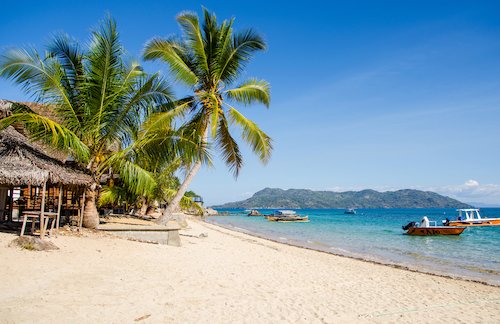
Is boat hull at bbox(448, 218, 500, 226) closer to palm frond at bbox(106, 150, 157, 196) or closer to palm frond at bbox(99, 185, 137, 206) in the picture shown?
palm frond at bbox(99, 185, 137, 206)

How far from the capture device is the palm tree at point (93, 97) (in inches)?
390

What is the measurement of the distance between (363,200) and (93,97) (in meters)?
181

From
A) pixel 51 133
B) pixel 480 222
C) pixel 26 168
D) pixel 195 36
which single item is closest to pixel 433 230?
pixel 480 222

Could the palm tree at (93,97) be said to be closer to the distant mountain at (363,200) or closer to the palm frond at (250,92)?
A: the palm frond at (250,92)

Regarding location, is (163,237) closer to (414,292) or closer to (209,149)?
(209,149)

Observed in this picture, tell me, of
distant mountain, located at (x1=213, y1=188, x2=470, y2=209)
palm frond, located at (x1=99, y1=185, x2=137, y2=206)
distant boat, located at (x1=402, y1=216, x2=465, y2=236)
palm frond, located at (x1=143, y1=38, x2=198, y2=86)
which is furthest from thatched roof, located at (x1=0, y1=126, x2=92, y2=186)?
distant mountain, located at (x1=213, y1=188, x2=470, y2=209)

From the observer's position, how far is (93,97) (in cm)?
1055

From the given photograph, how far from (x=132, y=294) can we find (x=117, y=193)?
40.7ft

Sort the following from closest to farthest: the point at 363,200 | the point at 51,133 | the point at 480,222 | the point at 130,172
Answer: the point at 51,133, the point at 130,172, the point at 480,222, the point at 363,200

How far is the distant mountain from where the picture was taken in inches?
6476

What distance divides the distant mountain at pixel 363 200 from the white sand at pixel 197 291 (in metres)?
169

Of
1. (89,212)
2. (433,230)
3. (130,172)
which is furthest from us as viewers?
(433,230)

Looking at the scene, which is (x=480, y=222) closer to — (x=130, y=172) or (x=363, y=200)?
(x=130, y=172)

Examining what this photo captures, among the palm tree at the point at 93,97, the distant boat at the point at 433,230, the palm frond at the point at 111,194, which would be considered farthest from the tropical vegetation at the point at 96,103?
the distant boat at the point at 433,230
